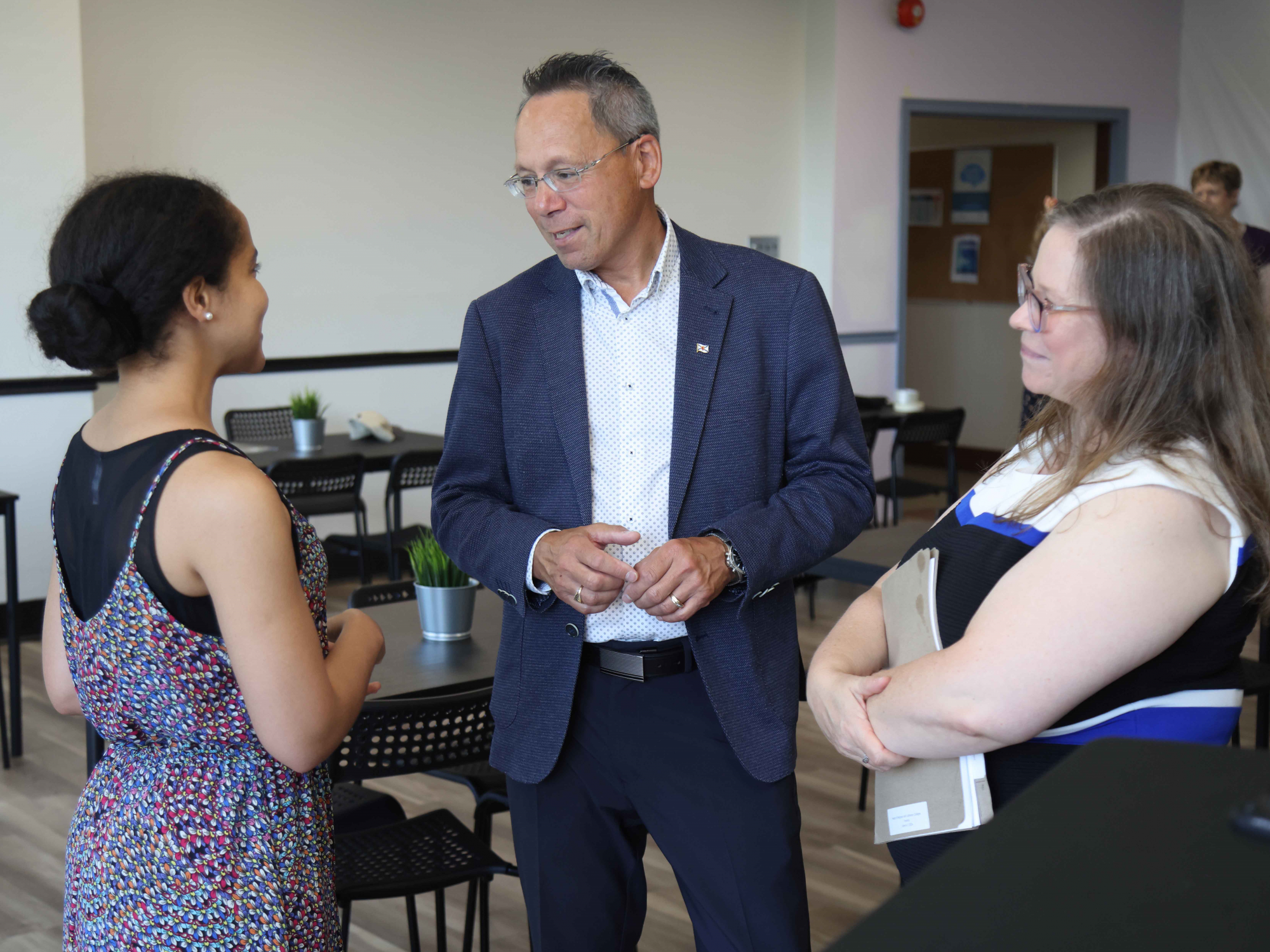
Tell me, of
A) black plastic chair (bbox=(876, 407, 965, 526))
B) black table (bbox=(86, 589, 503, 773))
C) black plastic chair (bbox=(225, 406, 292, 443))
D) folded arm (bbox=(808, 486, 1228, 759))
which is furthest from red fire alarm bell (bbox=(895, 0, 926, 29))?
folded arm (bbox=(808, 486, 1228, 759))

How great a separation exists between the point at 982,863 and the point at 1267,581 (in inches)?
25.2

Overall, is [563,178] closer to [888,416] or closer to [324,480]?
[324,480]

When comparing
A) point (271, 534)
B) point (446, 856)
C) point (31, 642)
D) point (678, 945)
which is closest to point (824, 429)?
point (271, 534)

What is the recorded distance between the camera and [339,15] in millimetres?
6590

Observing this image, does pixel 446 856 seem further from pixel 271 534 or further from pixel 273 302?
pixel 273 302

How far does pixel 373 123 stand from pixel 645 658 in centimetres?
556

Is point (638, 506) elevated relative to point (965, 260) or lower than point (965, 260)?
lower

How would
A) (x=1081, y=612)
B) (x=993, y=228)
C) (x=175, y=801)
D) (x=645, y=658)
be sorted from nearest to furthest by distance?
1. (x=1081, y=612)
2. (x=175, y=801)
3. (x=645, y=658)
4. (x=993, y=228)

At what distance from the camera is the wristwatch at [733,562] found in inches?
67.2

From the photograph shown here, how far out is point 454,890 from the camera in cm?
321

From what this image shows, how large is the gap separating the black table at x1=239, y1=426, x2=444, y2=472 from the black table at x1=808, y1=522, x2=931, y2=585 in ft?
6.76

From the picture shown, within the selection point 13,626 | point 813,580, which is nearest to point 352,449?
point 13,626

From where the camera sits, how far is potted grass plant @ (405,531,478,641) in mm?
2531

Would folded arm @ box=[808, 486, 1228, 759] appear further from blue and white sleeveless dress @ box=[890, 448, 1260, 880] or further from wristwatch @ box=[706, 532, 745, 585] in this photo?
wristwatch @ box=[706, 532, 745, 585]
